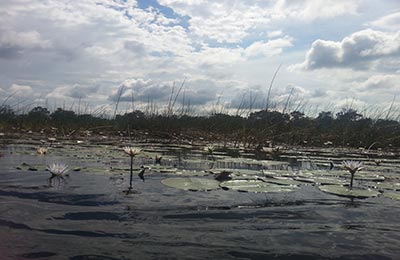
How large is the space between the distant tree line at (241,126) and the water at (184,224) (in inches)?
372

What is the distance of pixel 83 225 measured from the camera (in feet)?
8.16

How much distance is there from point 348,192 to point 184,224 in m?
2.14

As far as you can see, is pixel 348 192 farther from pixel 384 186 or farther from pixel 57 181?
pixel 57 181

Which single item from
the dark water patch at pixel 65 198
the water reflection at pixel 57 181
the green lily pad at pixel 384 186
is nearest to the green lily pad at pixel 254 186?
the green lily pad at pixel 384 186

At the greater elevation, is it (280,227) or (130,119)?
(130,119)

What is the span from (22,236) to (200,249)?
106 cm

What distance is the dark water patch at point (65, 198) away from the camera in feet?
10.2

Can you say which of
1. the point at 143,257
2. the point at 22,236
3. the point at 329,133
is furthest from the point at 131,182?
the point at 329,133

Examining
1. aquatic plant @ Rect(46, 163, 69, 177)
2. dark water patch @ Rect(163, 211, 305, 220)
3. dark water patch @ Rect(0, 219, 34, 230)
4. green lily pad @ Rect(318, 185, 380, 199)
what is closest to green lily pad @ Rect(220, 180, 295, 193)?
green lily pad @ Rect(318, 185, 380, 199)

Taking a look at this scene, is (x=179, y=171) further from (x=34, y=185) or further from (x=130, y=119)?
(x=130, y=119)

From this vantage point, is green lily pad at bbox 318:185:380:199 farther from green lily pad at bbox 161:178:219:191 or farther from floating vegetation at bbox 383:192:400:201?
green lily pad at bbox 161:178:219:191

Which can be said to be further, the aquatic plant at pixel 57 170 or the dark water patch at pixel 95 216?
the aquatic plant at pixel 57 170

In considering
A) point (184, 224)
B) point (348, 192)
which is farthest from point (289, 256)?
point (348, 192)

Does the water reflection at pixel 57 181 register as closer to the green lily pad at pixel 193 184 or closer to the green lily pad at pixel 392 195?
the green lily pad at pixel 193 184
